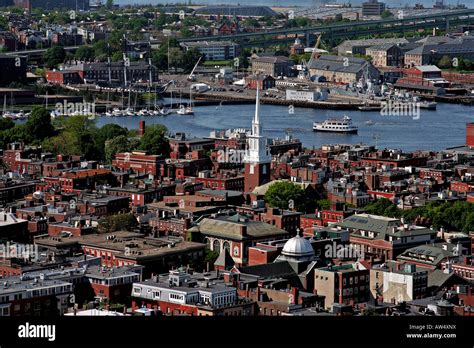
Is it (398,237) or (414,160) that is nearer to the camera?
(398,237)

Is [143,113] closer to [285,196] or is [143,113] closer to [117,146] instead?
[117,146]

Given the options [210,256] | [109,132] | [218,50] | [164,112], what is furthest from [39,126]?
[218,50]

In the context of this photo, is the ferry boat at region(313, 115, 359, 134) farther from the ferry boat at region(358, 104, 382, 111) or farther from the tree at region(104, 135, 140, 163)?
the tree at region(104, 135, 140, 163)

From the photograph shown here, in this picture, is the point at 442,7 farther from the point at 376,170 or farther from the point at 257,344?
the point at 257,344

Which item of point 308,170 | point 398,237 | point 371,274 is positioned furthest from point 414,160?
point 371,274

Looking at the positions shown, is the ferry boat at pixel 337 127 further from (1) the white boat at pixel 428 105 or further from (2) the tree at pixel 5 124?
(2) the tree at pixel 5 124
